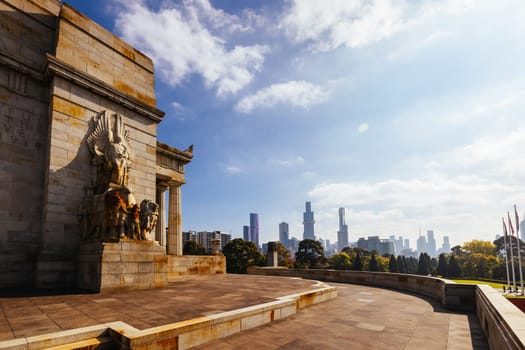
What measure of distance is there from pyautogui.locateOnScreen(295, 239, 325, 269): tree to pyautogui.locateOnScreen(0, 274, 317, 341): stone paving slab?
72779 millimetres

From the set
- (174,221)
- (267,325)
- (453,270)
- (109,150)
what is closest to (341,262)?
(453,270)

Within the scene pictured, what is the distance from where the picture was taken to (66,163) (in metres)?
15.2

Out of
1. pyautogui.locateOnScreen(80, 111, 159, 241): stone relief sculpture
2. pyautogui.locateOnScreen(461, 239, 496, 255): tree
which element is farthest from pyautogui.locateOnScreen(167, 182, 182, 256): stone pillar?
pyautogui.locateOnScreen(461, 239, 496, 255): tree

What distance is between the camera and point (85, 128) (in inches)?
640

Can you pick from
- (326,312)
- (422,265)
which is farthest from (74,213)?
(422,265)

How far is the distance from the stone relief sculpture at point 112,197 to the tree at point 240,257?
50522 mm

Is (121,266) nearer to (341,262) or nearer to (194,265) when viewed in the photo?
(194,265)

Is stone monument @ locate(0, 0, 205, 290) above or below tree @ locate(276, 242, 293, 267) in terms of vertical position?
above

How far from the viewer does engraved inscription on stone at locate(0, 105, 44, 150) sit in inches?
559

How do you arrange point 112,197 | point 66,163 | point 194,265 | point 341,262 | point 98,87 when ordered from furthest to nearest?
point 341,262
point 194,265
point 98,87
point 66,163
point 112,197

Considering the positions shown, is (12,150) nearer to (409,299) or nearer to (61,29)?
(61,29)

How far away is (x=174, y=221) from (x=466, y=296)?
22.2 m

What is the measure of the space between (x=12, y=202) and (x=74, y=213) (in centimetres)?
259

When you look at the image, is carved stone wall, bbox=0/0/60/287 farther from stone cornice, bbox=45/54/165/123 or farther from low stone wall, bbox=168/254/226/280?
low stone wall, bbox=168/254/226/280
